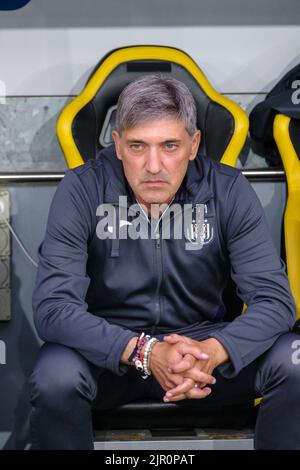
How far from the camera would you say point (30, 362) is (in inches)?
110

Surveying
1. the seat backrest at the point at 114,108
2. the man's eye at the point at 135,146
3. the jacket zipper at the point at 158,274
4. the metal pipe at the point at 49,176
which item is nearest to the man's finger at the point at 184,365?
the jacket zipper at the point at 158,274

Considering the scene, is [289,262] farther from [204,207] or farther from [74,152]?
[74,152]

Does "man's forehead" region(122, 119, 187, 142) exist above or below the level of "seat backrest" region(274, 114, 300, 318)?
above

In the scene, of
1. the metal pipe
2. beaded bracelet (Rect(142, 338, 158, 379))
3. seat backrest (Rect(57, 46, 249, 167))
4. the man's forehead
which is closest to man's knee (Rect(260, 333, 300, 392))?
beaded bracelet (Rect(142, 338, 158, 379))

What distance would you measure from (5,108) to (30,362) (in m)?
0.79

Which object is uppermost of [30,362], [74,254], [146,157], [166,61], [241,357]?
[166,61]

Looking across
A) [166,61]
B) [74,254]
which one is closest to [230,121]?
[166,61]

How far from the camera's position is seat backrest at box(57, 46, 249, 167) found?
2420 mm

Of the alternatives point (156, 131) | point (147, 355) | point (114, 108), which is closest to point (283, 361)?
point (147, 355)

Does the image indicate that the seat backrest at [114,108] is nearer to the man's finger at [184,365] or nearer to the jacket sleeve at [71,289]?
the jacket sleeve at [71,289]

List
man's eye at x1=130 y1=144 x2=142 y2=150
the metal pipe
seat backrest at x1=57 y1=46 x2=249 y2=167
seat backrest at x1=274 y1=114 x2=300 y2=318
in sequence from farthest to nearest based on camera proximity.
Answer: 1. the metal pipe
2. seat backrest at x1=274 y1=114 x2=300 y2=318
3. seat backrest at x1=57 y1=46 x2=249 y2=167
4. man's eye at x1=130 y1=144 x2=142 y2=150

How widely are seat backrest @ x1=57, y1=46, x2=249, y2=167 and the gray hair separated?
39cm

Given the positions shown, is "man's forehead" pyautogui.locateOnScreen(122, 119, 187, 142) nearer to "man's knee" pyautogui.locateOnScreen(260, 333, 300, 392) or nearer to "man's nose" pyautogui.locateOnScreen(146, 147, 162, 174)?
"man's nose" pyautogui.locateOnScreen(146, 147, 162, 174)

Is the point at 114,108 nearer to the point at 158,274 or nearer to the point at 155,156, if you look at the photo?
the point at 155,156
